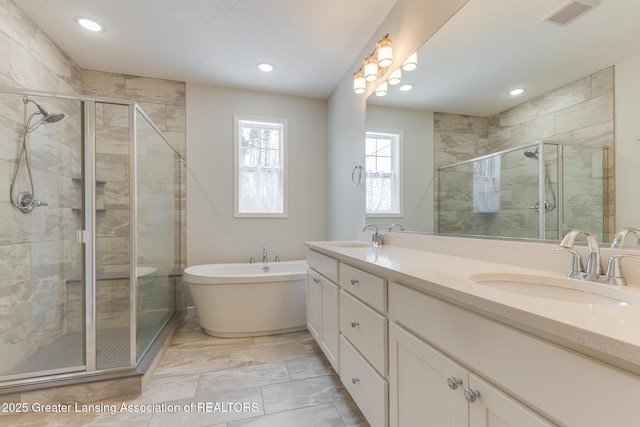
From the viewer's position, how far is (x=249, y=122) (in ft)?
10.8

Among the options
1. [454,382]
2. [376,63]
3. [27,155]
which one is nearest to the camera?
[454,382]

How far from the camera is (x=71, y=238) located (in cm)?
184

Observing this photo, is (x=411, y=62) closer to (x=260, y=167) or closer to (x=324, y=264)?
(x=324, y=264)

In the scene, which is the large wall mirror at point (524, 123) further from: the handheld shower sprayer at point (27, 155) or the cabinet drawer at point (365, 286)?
the handheld shower sprayer at point (27, 155)

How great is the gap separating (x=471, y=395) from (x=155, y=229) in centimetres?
247

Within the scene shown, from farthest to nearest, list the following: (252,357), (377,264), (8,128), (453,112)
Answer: (252,357), (8,128), (453,112), (377,264)

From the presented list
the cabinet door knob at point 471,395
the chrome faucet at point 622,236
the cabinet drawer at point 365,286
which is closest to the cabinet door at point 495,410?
the cabinet door knob at point 471,395

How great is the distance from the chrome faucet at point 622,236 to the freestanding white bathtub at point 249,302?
81.4 inches

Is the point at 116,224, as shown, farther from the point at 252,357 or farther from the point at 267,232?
the point at 267,232

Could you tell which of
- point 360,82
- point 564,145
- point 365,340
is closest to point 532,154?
point 564,145

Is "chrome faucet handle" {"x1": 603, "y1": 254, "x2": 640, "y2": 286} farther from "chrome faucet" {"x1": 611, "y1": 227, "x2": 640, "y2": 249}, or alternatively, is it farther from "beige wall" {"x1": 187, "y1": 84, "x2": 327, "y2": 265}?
"beige wall" {"x1": 187, "y1": 84, "x2": 327, "y2": 265}

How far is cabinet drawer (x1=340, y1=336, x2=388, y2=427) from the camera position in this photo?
114cm

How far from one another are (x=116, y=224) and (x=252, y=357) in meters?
1.35

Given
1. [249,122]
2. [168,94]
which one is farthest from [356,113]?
[168,94]
